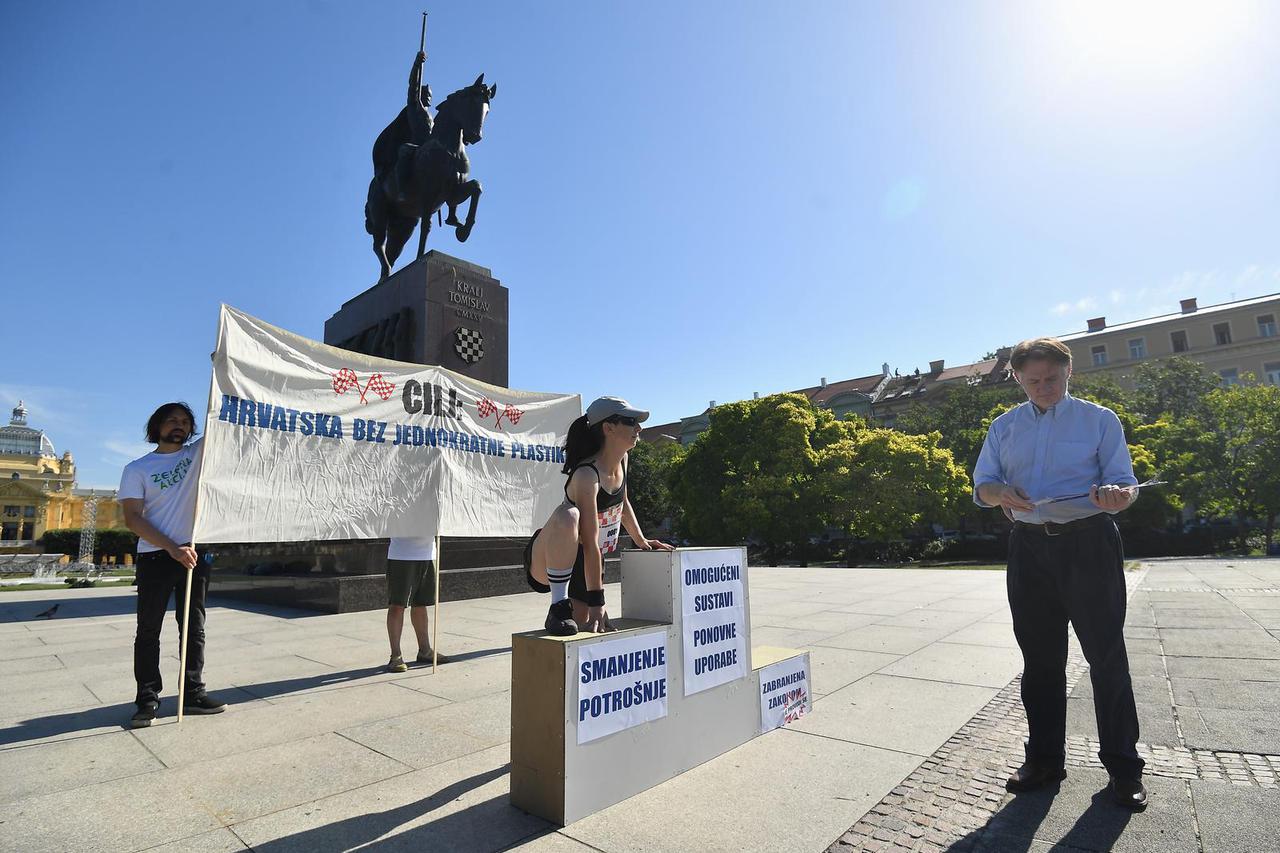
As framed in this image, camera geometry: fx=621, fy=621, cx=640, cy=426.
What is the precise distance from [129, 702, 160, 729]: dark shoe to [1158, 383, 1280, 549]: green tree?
1555 inches

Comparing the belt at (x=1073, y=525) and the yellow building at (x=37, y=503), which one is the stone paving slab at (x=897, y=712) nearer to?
the belt at (x=1073, y=525)

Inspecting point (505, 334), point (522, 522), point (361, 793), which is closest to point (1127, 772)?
point (361, 793)

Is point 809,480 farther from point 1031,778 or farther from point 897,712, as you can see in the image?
point 1031,778

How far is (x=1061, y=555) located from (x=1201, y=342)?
71336mm

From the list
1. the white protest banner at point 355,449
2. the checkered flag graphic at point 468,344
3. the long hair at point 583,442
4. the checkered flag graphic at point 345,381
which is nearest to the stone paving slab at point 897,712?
the long hair at point 583,442

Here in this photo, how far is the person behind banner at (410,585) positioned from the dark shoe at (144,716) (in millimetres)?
1727

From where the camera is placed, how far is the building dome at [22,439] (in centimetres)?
11088

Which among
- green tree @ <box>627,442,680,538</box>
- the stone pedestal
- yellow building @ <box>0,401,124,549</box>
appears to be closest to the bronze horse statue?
the stone pedestal

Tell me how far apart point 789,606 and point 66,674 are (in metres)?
8.14

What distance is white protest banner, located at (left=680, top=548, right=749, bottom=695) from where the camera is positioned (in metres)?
3.19

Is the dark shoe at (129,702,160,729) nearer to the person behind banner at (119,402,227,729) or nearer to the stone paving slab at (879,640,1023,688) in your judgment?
the person behind banner at (119,402,227,729)

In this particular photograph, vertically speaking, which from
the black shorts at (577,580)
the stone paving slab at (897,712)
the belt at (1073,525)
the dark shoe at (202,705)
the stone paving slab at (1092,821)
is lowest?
the stone paving slab at (897,712)

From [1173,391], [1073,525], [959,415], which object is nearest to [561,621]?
[1073,525]

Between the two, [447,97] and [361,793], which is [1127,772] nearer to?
[361,793]
